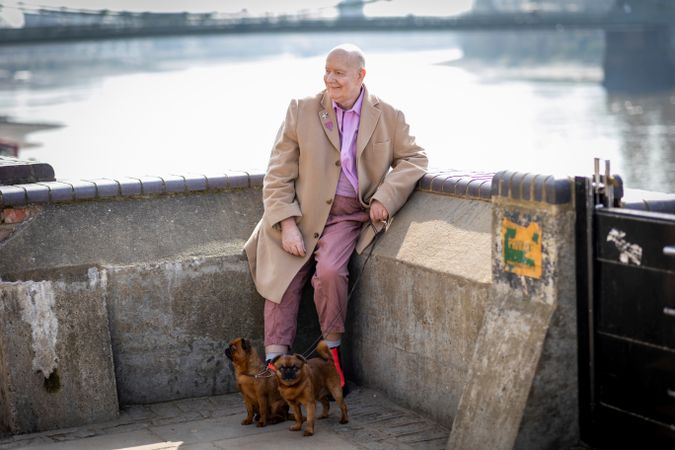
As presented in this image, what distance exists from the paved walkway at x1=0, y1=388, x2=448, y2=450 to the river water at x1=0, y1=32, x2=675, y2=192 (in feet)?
28.1

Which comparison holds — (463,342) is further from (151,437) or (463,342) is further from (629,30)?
(629,30)

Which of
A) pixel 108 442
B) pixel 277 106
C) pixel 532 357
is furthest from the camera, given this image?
pixel 277 106

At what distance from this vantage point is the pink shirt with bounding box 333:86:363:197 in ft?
14.5

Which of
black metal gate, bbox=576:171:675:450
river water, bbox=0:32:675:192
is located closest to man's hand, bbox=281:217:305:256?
black metal gate, bbox=576:171:675:450

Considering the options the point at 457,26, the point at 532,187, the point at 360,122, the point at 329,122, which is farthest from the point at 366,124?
the point at 457,26

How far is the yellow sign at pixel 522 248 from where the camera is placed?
343 cm

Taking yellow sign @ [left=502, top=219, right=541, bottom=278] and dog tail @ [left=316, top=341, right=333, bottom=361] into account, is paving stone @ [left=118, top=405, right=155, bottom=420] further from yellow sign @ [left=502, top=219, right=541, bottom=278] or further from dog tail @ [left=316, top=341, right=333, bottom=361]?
yellow sign @ [left=502, top=219, right=541, bottom=278]

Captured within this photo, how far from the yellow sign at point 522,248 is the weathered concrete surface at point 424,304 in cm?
18

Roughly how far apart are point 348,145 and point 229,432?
1184mm

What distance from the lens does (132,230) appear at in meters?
4.54

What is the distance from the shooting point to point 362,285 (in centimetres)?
446

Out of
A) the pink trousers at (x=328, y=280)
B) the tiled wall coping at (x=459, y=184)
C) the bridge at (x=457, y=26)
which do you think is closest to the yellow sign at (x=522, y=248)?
the tiled wall coping at (x=459, y=184)

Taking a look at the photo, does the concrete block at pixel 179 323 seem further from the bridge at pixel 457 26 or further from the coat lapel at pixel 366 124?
the bridge at pixel 457 26

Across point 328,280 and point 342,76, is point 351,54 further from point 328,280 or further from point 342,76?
point 328,280
